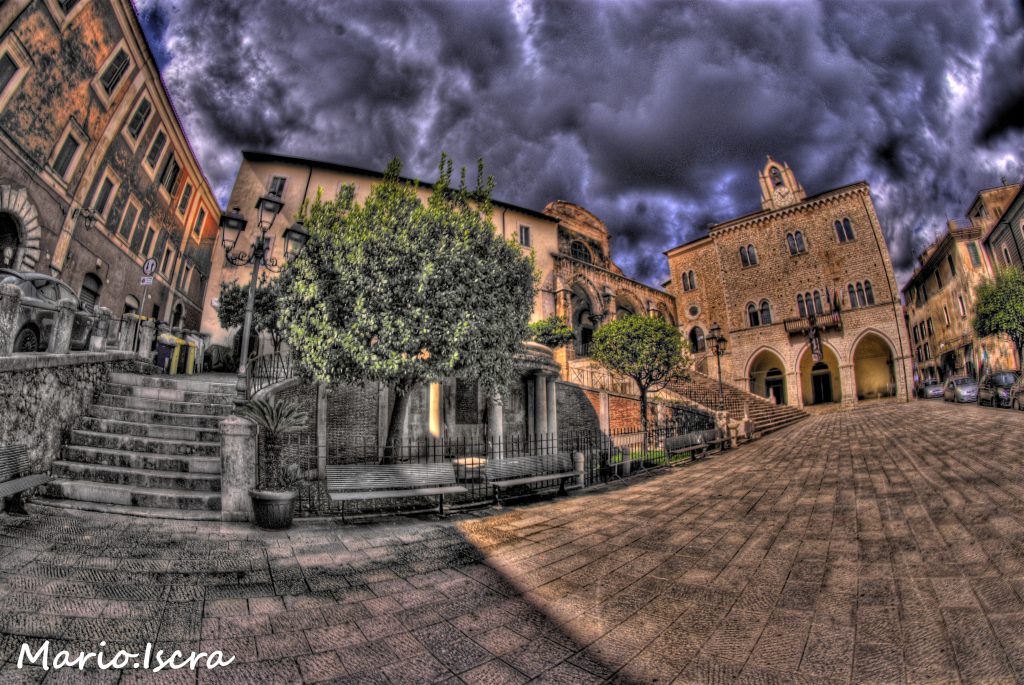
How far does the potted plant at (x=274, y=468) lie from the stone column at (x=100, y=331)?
500 cm

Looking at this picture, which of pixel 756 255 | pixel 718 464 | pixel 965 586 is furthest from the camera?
pixel 756 255

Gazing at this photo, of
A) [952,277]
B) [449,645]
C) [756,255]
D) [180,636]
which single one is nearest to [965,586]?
[449,645]

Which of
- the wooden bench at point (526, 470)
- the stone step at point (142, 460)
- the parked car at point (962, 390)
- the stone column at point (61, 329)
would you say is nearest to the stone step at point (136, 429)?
the stone step at point (142, 460)

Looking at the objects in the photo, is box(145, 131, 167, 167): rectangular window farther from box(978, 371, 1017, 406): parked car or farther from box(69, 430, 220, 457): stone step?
box(978, 371, 1017, 406): parked car


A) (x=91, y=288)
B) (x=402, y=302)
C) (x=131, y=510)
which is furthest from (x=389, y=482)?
(x=91, y=288)

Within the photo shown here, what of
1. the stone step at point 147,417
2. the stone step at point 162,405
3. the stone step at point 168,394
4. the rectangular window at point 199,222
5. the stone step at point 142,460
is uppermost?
the rectangular window at point 199,222

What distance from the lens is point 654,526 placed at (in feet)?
15.6

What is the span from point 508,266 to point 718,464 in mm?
7542

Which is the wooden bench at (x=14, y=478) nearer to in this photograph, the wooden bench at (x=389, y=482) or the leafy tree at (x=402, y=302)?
the wooden bench at (x=389, y=482)

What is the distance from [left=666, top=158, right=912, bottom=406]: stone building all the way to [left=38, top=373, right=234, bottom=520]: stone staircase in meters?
32.0

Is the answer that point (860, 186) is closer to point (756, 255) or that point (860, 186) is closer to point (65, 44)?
point (756, 255)

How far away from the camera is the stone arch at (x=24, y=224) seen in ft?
35.2

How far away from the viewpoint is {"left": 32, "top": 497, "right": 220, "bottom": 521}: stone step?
180 inches

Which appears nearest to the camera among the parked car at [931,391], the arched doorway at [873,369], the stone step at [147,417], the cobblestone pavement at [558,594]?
the cobblestone pavement at [558,594]
